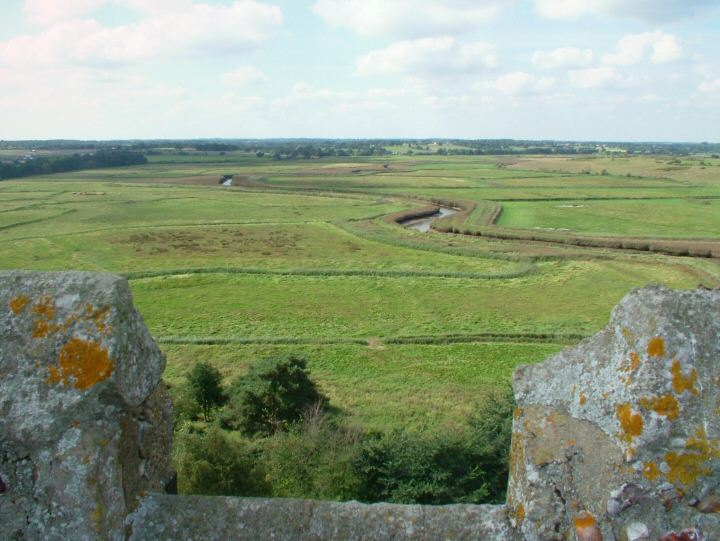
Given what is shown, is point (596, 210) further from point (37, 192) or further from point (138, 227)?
point (37, 192)

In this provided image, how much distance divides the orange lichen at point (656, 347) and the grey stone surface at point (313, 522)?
1.31 meters

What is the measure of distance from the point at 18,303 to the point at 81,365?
0.61 meters

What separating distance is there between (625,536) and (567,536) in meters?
0.31

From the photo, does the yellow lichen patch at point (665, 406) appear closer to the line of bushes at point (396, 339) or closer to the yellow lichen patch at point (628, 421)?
the yellow lichen patch at point (628, 421)

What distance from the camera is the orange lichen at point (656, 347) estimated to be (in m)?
3.51

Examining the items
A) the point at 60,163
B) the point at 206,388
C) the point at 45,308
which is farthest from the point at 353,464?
the point at 60,163

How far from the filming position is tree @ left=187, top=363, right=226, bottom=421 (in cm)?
2041

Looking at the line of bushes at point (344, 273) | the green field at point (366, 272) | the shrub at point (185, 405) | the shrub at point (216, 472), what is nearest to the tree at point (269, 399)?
the shrub at point (185, 405)

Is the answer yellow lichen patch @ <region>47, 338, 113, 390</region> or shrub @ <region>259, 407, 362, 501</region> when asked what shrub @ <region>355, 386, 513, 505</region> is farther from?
yellow lichen patch @ <region>47, 338, 113, 390</region>

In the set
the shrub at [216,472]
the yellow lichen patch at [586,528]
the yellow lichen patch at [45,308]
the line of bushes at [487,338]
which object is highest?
the yellow lichen patch at [45,308]

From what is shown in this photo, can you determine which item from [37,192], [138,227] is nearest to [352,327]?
[138,227]

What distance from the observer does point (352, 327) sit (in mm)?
32281

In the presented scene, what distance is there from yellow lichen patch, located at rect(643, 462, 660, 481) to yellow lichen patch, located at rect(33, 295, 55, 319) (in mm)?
3677

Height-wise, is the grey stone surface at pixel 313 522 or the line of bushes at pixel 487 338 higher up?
the grey stone surface at pixel 313 522
